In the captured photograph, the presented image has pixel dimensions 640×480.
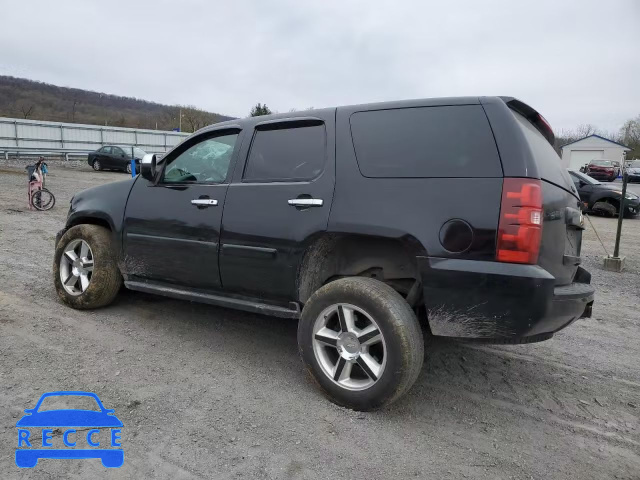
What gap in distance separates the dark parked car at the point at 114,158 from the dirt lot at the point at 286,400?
22.0 meters

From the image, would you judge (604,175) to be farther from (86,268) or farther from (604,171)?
(86,268)

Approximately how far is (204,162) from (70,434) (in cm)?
224

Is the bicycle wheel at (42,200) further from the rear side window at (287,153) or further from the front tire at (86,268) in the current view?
the rear side window at (287,153)

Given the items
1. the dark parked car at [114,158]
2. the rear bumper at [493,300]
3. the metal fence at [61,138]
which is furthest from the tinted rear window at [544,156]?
the metal fence at [61,138]

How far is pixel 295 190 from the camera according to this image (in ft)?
10.4

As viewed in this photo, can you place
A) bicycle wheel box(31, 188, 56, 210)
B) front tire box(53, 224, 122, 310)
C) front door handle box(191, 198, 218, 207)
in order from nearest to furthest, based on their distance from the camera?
1. front door handle box(191, 198, 218, 207)
2. front tire box(53, 224, 122, 310)
3. bicycle wheel box(31, 188, 56, 210)

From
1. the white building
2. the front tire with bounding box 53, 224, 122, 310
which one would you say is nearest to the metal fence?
the front tire with bounding box 53, 224, 122, 310

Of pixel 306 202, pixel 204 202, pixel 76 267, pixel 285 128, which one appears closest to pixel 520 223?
pixel 306 202

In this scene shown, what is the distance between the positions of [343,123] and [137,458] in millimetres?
2377

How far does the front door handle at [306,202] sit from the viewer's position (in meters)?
3.02

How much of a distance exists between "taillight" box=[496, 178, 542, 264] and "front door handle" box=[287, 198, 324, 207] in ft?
3.77

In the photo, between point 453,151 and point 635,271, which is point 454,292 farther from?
point 635,271

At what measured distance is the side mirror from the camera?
3.96 meters

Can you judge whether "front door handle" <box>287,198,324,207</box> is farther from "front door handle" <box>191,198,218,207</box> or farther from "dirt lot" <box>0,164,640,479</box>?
"dirt lot" <box>0,164,640,479</box>
